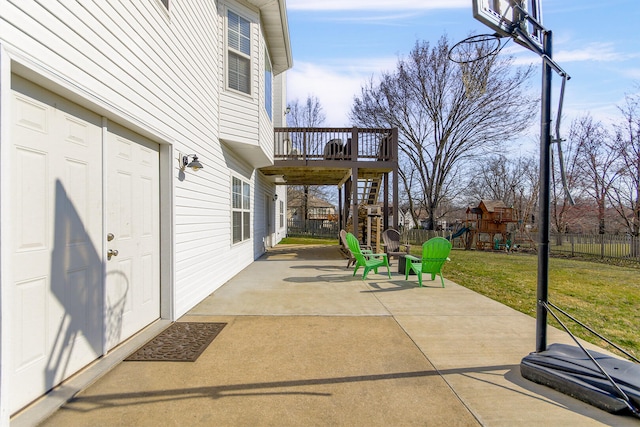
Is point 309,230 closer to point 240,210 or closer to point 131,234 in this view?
point 240,210

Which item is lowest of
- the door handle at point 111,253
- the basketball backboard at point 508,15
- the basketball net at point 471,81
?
the door handle at point 111,253

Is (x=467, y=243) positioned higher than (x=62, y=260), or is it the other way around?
(x=62, y=260)

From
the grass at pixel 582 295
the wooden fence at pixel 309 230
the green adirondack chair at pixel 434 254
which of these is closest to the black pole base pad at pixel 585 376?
the grass at pixel 582 295

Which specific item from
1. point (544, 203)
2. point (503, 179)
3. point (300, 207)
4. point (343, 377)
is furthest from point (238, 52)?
point (503, 179)

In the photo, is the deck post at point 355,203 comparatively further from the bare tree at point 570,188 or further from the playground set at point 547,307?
the bare tree at point 570,188

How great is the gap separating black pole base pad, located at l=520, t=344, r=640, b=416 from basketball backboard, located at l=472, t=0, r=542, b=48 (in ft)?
8.27

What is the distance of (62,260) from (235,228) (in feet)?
16.1

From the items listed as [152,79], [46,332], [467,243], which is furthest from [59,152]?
[467,243]

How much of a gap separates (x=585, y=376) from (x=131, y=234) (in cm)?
393

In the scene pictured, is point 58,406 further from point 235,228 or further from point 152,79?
point 235,228

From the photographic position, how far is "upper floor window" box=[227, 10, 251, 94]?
6.09 metres

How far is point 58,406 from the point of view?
7.14 ft

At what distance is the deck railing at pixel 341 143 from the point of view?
31.9 ft

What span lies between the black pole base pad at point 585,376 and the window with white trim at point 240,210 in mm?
5683
